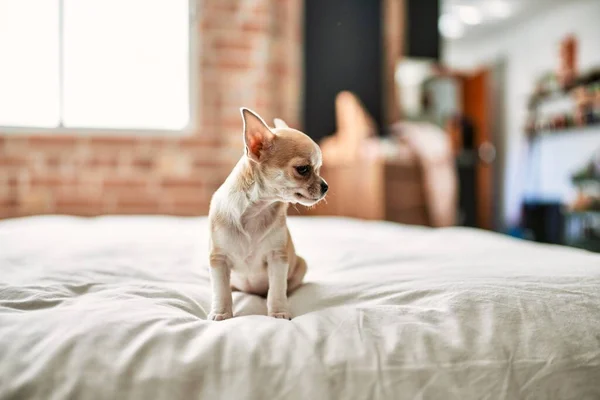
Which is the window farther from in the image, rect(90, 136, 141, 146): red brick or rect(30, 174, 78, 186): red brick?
rect(30, 174, 78, 186): red brick

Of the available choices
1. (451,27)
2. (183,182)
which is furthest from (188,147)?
(451,27)

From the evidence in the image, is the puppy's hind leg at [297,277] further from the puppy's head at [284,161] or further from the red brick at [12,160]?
the red brick at [12,160]

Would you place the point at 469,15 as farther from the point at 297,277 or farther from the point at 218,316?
the point at 218,316

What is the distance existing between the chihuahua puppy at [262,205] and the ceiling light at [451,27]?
6.05 metres

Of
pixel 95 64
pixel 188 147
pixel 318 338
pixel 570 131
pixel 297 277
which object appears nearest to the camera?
pixel 318 338

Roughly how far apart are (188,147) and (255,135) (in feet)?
8.95

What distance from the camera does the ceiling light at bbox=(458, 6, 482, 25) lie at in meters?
5.94

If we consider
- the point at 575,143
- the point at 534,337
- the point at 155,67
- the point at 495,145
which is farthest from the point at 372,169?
the point at 495,145

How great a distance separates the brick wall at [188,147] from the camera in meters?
3.22

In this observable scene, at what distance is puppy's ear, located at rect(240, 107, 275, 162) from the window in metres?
2.75

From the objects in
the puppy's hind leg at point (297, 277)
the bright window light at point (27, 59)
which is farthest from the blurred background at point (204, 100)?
the puppy's hind leg at point (297, 277)

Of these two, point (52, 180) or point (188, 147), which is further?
point (188, 147)

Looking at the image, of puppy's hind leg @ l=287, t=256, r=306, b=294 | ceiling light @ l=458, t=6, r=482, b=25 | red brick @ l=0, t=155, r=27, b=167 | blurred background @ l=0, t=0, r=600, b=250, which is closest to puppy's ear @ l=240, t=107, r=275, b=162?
puppy's hind leg @ l=287, t=256, r=306, b=294

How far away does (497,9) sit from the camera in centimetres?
602
